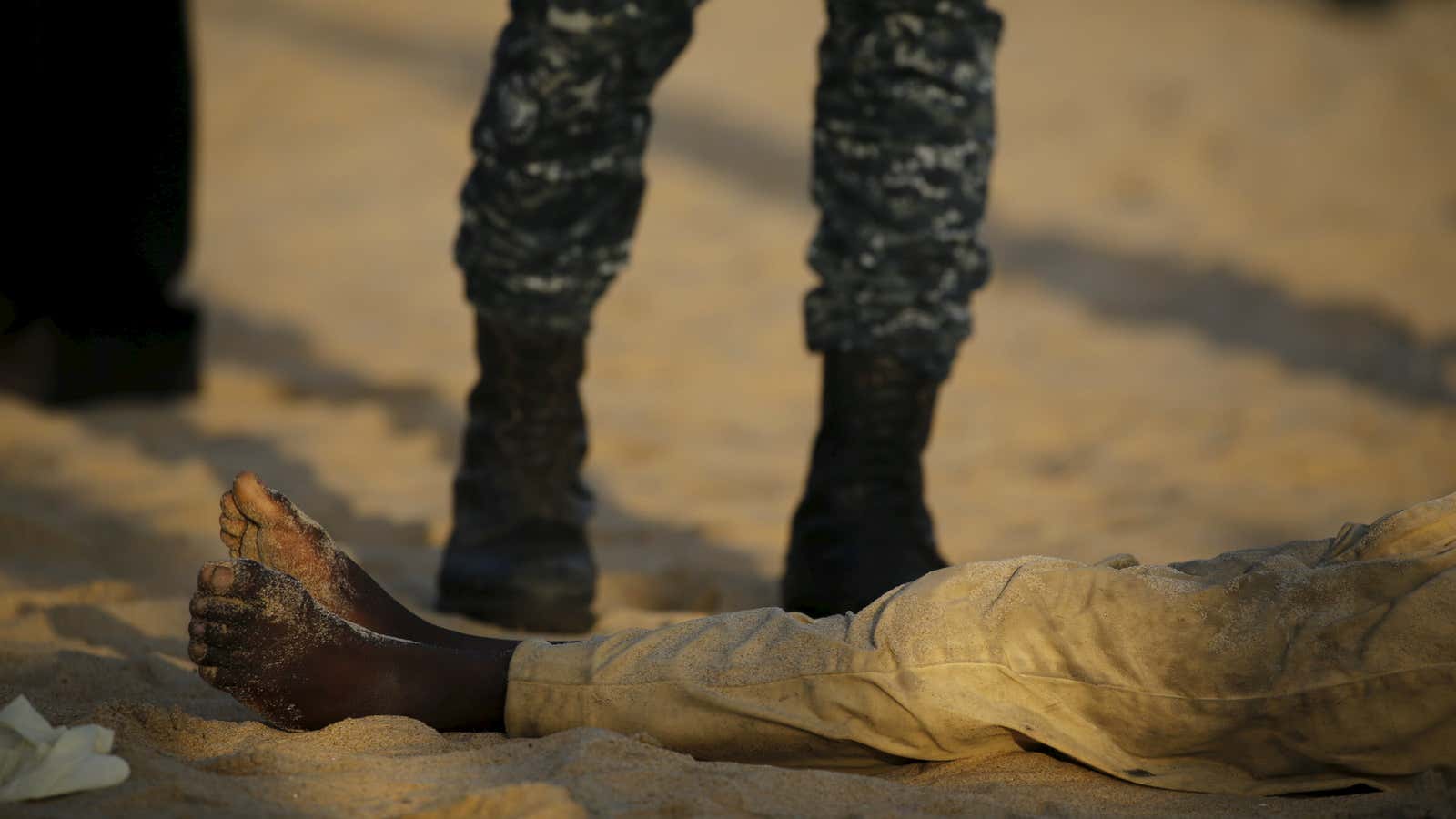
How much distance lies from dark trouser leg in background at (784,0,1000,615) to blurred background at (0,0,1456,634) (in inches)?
15.1

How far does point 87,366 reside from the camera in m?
3.44

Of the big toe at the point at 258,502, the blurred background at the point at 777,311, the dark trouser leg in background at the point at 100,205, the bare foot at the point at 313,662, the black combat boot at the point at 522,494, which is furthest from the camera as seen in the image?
the dark trouser leg in background at the point at 100,205

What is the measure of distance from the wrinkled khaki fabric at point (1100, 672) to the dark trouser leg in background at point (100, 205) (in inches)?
87.0

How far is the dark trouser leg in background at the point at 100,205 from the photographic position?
3389mm

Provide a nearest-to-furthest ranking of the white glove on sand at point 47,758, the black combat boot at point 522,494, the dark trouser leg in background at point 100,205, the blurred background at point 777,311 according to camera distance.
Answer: the white glove on sand at point 47,758
the black combat boot at point 522,494
the blurred background at point 777,311
the dark trouser leg in background at point 100,205

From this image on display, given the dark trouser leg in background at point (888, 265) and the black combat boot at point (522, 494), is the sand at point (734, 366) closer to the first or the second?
the black combat boot at point (522, 494)

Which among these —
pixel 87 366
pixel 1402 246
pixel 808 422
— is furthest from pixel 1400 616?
pixel 1402 246

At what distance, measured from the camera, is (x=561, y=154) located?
2127 mm

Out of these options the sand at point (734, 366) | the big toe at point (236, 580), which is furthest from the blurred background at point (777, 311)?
the big toe at point (236, 580)

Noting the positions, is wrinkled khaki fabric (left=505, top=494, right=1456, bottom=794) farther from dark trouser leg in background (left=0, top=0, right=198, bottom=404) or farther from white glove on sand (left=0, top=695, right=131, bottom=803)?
dark trouser leg in background (left=0, top=0, right=198, bottom=404)

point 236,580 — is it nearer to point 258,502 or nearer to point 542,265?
point 258,502

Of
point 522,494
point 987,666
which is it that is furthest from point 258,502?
point 987,666

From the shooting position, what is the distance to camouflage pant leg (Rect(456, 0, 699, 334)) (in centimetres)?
207

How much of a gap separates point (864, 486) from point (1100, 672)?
0.68 metres
